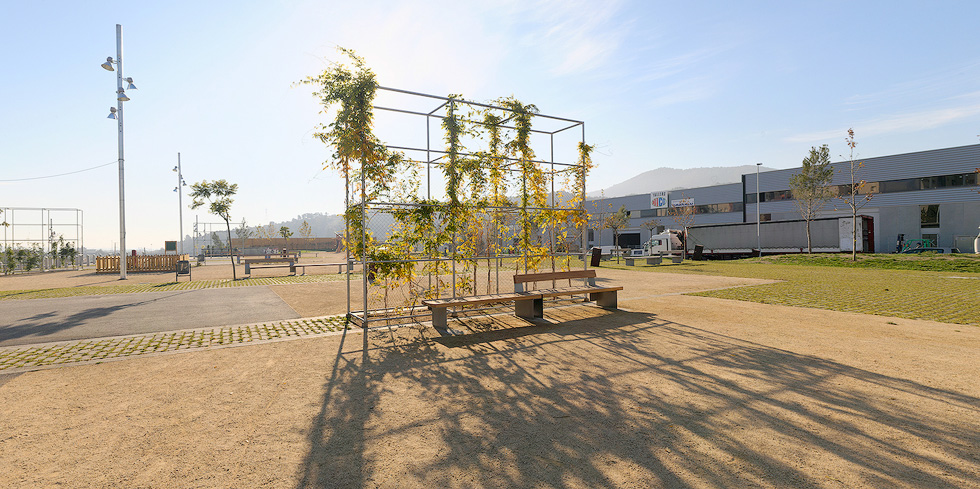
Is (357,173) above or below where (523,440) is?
above

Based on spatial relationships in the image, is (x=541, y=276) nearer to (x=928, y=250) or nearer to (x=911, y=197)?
(x=928, y=250)

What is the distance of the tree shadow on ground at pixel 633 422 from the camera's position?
3129 millimetres

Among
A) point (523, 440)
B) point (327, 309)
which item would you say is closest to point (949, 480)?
point (523, 440)

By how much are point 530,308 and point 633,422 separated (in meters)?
5.35

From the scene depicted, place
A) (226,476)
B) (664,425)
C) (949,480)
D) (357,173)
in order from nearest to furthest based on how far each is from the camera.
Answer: (949,480) → (226,476) → (664,425) → (357,173)

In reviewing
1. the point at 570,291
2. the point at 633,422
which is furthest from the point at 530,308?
the point at 633,422

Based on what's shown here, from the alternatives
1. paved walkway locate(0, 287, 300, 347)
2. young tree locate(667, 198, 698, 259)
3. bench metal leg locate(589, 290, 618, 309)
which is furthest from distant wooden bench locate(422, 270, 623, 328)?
young tree locate(667, 198, 698, 259)

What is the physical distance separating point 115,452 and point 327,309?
728cm

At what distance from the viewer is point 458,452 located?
3498 millimetres

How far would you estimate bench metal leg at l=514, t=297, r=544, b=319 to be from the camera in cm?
922

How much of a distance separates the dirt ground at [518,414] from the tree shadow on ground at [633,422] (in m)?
0.02

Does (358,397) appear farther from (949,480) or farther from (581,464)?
(949,480)

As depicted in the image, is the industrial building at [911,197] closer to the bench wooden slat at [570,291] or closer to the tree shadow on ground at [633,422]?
the bench wooden slat at [570,291]

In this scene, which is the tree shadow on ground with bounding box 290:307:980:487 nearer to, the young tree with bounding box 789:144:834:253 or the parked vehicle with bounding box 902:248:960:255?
the young tree with bounding box 789:144:834:253
